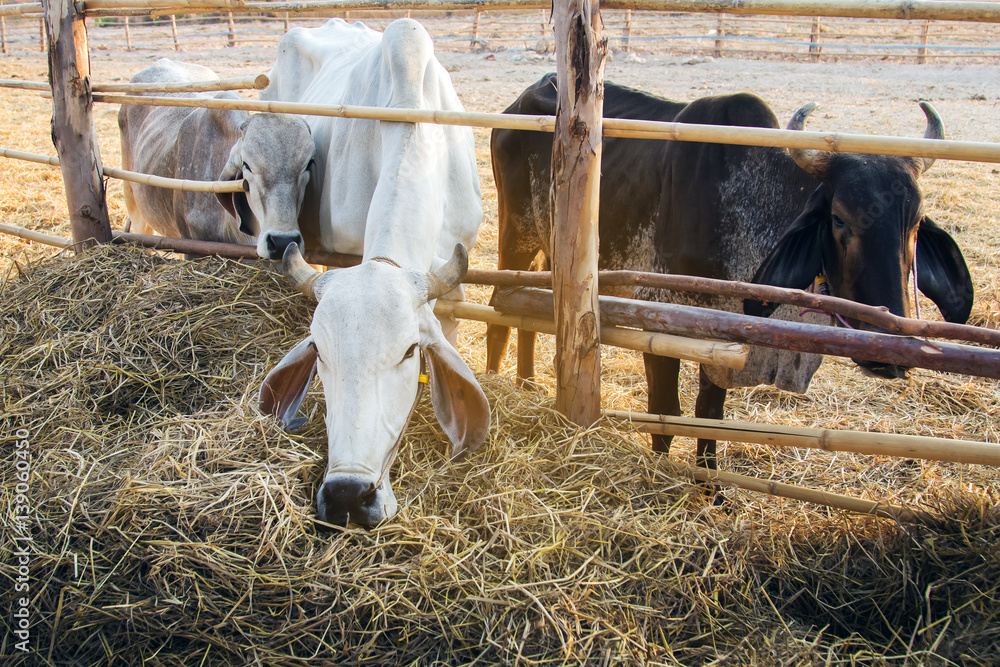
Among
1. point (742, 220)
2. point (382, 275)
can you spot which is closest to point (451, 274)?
point (382, 275)

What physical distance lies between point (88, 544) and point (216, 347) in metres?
0.95

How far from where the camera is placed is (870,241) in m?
2.49

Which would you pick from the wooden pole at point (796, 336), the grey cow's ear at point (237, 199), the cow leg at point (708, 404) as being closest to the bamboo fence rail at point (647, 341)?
the wooden pole at point (796, 336)

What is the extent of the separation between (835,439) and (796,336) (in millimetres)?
387

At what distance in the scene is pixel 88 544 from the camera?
217 cm

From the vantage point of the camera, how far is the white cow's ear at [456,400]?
8.14 feet

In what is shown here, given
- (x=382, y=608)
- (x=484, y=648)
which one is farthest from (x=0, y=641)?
(x=484, y=648)

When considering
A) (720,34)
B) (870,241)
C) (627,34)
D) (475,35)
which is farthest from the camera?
(475,35)

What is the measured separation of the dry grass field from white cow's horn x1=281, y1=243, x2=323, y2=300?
1.39 ft

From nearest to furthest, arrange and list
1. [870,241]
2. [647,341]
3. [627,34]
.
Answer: [870,241] → [647,341] → [627,34]

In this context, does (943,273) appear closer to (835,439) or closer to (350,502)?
(835,439)

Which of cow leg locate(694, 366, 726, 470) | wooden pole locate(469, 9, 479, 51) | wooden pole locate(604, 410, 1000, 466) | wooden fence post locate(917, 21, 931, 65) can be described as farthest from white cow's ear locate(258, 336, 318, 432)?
wooden fence post locate(917, 21, 931, 65)

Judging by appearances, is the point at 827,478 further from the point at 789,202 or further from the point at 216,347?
the point at 216,347

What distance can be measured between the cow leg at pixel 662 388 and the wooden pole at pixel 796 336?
63 cm
